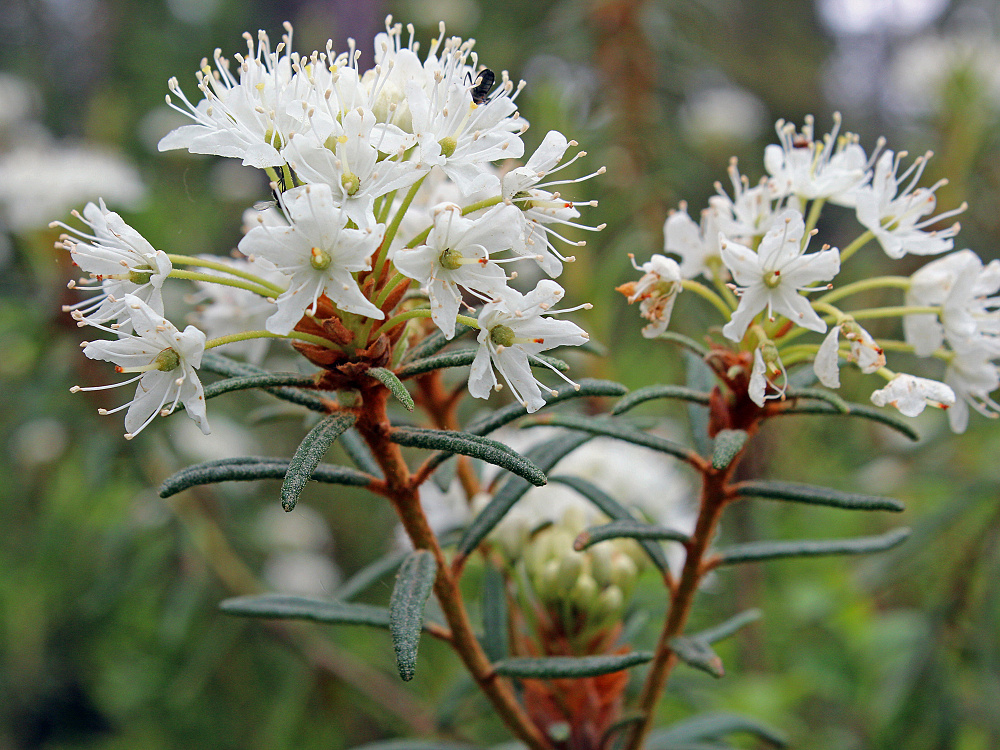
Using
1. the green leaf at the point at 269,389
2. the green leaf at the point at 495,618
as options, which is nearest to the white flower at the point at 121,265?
the green leaf at the point at 269,389

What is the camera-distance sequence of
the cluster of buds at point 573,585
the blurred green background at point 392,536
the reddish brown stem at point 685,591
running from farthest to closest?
the blurred green background at point 392,536
the cluster of buds at point 573,585
the reddish brown stem at point 685,591

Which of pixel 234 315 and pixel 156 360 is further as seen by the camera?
pixel 234 315

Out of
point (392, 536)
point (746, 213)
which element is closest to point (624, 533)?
point (746, 213)

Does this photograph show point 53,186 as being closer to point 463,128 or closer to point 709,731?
point 463,128

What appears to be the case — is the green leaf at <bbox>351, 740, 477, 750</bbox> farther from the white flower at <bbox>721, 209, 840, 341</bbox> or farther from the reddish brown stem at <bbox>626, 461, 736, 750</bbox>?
the white flower at <bbox>721, 209, 840, 341</bbox>

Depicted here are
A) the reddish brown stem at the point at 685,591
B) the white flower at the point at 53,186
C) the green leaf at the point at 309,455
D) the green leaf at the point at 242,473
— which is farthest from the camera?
the white flower at the point at 53,186

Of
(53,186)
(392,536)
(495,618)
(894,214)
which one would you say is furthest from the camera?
(392,536)

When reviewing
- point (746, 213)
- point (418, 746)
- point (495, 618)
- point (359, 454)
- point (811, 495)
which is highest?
point (746, 213)

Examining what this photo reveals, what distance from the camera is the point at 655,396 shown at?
123cm

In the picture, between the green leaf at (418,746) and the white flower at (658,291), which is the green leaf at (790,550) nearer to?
the white flower at (658,291)

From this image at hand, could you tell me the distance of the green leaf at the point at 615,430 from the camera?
4.13ft

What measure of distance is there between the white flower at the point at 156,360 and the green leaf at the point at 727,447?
0.71 meters

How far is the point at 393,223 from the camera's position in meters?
1.12

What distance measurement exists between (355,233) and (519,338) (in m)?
0.28
